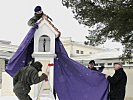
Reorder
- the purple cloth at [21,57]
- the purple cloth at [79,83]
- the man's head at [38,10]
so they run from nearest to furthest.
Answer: the purple cloth at [21,57], the purple cloth at [79,83], the man's head at [38,10]

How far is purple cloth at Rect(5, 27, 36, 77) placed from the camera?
8820mm

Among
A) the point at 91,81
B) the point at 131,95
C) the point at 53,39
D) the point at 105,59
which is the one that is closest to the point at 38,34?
the point at 53,39

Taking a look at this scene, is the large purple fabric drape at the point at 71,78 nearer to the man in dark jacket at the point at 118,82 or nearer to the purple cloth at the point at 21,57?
the purple cloth at the point at 21,57

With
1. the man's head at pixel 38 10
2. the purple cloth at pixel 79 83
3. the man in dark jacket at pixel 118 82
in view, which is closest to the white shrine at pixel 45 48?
the purple cloth at pixel 79 83

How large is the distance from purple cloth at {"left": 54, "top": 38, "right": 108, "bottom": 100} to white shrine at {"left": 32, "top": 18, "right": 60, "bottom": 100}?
0.77 m

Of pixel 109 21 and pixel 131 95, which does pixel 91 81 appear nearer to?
pixel 109 21

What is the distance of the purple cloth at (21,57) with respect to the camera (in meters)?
8.82

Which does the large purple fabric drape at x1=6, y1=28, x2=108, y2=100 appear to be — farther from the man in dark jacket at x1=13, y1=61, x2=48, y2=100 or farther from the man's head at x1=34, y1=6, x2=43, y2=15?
the man in dark jacket at x1=13, y1=61, x2=48, y2=100

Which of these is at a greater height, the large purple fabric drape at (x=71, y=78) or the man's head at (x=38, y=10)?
the man's head at (x=38, y=10)

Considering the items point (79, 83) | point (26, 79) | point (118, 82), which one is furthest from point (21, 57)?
point (118, 82)

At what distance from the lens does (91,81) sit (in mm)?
9039

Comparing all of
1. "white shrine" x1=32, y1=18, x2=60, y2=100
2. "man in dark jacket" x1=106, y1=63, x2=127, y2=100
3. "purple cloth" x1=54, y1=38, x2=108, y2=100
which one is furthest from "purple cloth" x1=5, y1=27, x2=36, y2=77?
"man in dark jacket" x1=106, y1=63, x2=127, y2=100

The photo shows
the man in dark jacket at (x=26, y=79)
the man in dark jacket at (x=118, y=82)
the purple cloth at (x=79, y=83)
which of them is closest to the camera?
the man in dark jacket at (x=26, y=79)

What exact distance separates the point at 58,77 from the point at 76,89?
27.2 inches
